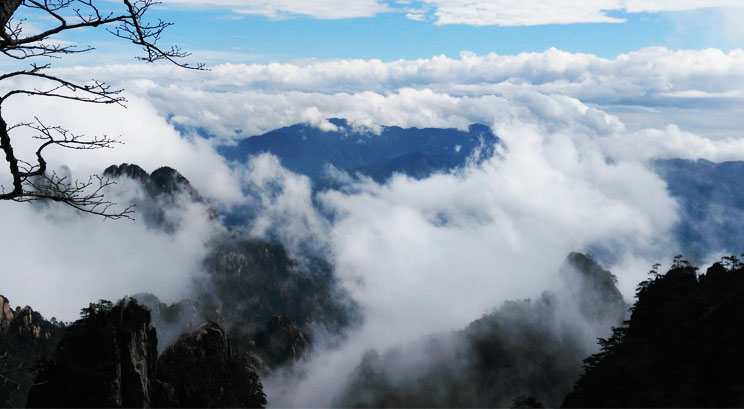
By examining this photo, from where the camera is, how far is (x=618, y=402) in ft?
108

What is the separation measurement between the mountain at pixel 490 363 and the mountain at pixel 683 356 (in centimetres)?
9203

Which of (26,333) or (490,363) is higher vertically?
(26,333)

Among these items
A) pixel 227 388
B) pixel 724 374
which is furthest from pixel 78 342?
pixel 724 374

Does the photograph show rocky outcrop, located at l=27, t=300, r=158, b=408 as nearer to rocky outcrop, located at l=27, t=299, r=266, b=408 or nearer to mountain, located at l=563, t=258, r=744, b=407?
rocky outcrop, located at l=27, t=299, r=266, b=408

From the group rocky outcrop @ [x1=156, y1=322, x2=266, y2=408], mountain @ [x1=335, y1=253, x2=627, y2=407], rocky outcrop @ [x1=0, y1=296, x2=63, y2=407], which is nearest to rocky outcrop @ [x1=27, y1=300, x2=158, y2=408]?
rocky outcrop @ [x1=156, y1=322, x2=266, y2=408]

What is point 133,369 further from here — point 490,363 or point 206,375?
point 490,363

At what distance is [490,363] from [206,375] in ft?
408

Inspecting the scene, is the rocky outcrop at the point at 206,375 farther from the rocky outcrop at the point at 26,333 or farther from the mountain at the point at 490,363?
the rocky outcrop at the point at 26,333

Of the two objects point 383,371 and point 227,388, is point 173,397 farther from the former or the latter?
point 383,371

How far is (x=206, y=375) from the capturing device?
1982 inches

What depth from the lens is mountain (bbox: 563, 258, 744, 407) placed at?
2961cm

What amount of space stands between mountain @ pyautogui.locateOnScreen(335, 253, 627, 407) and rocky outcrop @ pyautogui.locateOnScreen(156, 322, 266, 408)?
323 feet

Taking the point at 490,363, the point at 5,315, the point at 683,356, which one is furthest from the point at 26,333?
the point at 683,356

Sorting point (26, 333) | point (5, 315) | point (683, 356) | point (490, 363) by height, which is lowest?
point (683, 356)
